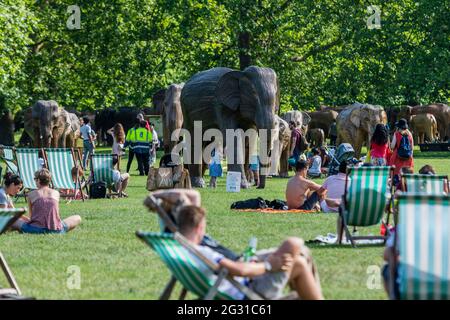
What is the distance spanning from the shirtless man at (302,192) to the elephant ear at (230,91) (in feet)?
27.3

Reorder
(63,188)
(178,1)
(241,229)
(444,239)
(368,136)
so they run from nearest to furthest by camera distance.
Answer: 1. (444,239)
2. (241,229)
3. (63,188)
4. (368,136)
5. (178,1)

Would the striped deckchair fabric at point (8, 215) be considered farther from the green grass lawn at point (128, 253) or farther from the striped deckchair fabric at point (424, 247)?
the striped deckchair fabric at point (424, 247)

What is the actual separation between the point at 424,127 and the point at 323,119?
660 cm

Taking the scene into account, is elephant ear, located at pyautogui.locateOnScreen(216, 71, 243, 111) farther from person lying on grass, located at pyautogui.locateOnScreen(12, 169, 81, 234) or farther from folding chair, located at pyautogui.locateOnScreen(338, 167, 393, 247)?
folding chair, located at pyautogui.locateOnScreen(338, 167, 393, 247)

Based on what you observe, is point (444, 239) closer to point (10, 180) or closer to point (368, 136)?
point (10, 180)

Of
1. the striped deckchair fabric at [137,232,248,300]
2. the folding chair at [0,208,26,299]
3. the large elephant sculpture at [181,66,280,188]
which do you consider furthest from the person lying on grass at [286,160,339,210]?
the striped deckchair fabric at [137,232,248,300]

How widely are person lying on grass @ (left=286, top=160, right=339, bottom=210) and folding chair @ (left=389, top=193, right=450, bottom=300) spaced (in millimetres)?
10563

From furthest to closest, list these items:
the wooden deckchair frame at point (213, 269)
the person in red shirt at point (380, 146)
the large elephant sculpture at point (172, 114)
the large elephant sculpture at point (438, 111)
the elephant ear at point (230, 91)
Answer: the large elephant sculpture at point (438, 111)
the large elephant sculpture at point (172, 114)
the elephant ear at point (230, 91)
the person in red shirt at point (380, 146)
the wooden deckchair frame at point (213, 269)

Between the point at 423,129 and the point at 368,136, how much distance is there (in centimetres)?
1725

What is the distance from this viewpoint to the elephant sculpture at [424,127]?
189ft

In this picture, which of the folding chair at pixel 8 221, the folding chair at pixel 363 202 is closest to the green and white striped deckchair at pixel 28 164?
the folding chair at pixel 363 202

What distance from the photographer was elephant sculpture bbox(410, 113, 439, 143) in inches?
2263
